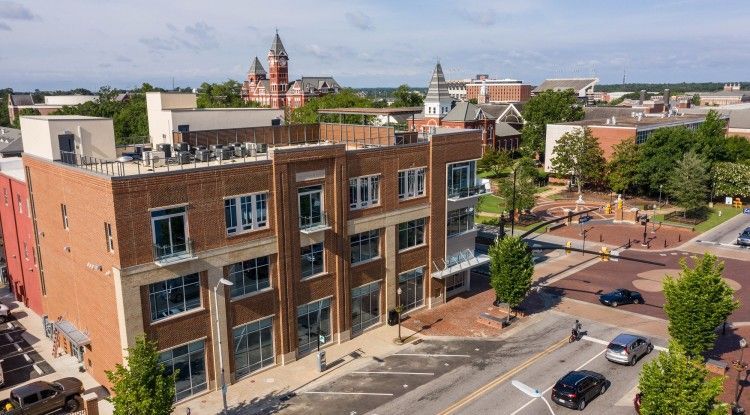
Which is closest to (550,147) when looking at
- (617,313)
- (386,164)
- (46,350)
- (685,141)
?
(685,141)

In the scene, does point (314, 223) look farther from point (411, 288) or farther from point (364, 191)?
point (411, 288)

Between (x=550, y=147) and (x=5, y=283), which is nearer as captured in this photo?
(x=5, y=283)

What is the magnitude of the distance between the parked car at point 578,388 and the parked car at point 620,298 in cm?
1323

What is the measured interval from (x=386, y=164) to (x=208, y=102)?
112463mm

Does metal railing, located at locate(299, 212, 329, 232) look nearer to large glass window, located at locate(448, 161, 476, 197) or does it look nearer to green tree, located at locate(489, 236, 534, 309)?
large glass window, located at locate(448, 161, 476, 197)

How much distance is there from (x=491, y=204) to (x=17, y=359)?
193ft

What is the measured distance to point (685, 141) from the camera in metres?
74.3

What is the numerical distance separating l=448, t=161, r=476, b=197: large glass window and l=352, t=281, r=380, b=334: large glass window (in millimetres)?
9029

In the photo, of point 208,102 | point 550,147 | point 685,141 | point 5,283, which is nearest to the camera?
point 5,283

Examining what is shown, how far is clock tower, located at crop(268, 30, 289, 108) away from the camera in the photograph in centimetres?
18325

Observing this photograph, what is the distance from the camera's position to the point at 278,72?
606ft

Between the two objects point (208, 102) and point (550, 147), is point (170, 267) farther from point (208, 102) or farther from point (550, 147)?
point (208, 102)

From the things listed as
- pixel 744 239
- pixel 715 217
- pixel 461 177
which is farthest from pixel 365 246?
pixel 715 217

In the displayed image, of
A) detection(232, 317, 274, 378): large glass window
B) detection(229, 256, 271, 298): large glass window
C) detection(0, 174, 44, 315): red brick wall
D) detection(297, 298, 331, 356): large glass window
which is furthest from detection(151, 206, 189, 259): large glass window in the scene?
detection(0, 174, 44, 315): red brick wall
